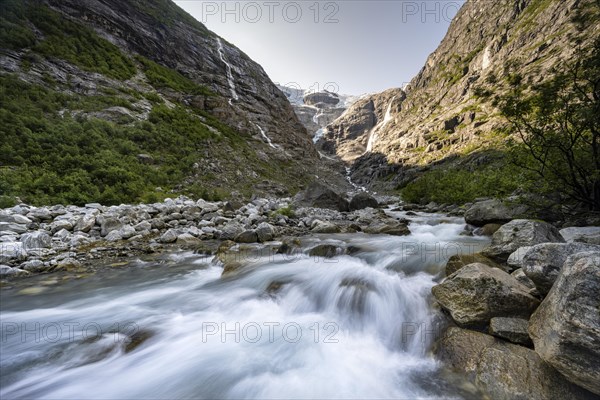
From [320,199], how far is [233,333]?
1576cm

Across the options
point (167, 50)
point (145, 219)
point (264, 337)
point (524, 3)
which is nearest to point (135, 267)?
point (145, 219)

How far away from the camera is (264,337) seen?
14.7 feet

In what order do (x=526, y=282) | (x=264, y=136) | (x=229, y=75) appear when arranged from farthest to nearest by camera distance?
(x=229, y=75) < (x=264, y=136) < (x=526, y=282)

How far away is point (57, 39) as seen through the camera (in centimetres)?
2550

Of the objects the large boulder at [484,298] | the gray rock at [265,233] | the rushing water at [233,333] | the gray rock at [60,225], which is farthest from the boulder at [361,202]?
the gray rock at [60,225]

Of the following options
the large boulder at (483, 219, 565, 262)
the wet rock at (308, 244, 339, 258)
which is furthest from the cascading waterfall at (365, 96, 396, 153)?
the large boulder at (483, 219, 565, 262)

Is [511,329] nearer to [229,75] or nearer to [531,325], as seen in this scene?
[531,325]

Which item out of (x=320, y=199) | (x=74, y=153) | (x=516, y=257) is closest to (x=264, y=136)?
(x=320, y=199)

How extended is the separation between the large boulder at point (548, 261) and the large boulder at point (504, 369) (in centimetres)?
102

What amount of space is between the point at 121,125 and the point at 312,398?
78.3ft

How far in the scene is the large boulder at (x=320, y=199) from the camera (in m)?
19.8

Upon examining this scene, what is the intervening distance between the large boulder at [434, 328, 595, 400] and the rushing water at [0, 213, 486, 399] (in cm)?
35

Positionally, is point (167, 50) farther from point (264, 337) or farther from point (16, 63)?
point (264, 337)

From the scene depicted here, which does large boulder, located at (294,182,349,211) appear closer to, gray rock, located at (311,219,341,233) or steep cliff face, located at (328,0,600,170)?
gray rock, located at (311,219,341,233)
